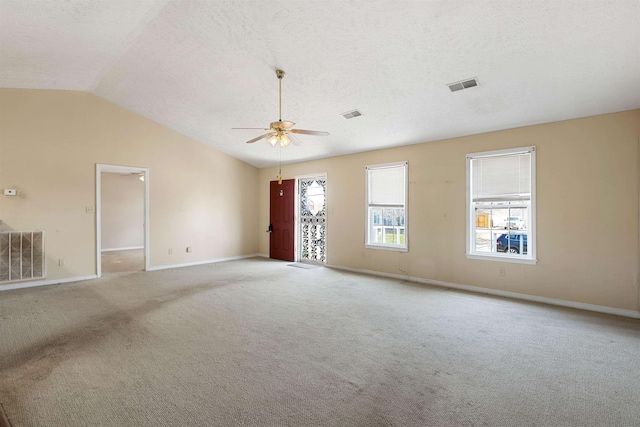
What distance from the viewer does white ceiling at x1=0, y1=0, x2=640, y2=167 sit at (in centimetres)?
280

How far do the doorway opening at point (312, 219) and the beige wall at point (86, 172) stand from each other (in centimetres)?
208

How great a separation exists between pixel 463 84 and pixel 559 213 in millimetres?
2299

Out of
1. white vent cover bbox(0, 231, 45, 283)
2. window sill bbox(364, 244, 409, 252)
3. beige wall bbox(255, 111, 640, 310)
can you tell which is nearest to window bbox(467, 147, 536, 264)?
beige wall bbox(255, 111, 640, 310)

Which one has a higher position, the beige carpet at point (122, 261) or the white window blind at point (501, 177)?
the white window blind at point (501, 177)

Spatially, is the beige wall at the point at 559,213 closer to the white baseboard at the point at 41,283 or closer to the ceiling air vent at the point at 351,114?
the ceiling air vent at the point at 351,114

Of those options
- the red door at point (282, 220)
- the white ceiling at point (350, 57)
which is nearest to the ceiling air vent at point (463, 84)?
the white ceiling at point (350, 57)

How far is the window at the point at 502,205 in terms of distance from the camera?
4.50 m

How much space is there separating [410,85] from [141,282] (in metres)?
5.49

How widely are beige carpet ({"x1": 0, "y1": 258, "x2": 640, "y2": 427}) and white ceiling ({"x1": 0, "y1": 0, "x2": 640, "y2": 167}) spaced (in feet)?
9.07

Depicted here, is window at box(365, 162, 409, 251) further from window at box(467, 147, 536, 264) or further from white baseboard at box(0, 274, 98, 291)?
white baseboard at box(0, 274, 98, 291)

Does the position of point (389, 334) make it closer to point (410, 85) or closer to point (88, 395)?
point (88, 395)

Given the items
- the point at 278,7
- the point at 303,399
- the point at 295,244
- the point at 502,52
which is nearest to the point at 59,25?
the point at 278,7

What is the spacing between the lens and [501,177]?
475 centimetres

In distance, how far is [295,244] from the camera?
7.74 meters
